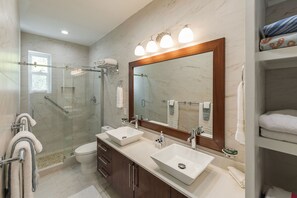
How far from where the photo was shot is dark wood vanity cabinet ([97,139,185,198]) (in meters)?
1.12

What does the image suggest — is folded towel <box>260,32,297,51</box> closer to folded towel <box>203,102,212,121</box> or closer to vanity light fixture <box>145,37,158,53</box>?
folded towel <box>203,102,212,121</box>

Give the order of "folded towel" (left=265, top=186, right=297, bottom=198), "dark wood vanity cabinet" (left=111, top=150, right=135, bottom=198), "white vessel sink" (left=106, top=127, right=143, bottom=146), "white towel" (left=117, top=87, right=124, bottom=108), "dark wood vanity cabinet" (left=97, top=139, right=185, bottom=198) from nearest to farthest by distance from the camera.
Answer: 1. "folded towel" (left=265, top=186, right=297, bottom=198)
2. "dark wood vanity cabinet" (left=97, top=139, right=185, bottom=198)
3. "dark wood vanity cabinet" (left=111, top=150, right=135, bottom=198)
4. "white vessel sink" (left=106, top=127, right=143, bottom=146)
5. "white towel" (left=117, top=87, right=124, bottom=108)

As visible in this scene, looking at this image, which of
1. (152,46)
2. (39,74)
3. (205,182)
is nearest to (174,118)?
(205,182)

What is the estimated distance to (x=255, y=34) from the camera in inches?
25.1

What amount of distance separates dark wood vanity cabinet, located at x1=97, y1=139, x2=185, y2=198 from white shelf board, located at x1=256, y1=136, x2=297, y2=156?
667 mm

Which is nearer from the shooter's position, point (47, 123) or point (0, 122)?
point (0, 122)

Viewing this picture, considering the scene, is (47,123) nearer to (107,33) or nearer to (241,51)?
(107,33)

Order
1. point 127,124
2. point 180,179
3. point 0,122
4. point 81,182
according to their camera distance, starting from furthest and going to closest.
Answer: point 127,124
point 81,182
point 180,179
point 0,122

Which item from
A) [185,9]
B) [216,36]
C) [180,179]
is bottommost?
[180,179]

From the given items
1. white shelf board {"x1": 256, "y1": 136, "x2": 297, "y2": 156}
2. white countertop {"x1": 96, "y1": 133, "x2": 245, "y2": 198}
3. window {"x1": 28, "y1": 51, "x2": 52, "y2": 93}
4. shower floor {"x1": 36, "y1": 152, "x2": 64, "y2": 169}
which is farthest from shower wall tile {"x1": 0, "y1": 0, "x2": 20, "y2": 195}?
window {"x1": 28, "y1": 51, "x2": 52, "y2": 93}

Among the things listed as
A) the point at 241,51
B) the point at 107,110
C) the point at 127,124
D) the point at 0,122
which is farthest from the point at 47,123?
the point at 241,51

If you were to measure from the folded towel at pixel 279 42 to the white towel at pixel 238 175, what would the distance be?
0.92 meters

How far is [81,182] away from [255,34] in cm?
277

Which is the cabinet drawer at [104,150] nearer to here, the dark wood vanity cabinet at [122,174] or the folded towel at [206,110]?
the dark wood vanity cabinet at [122,174]
